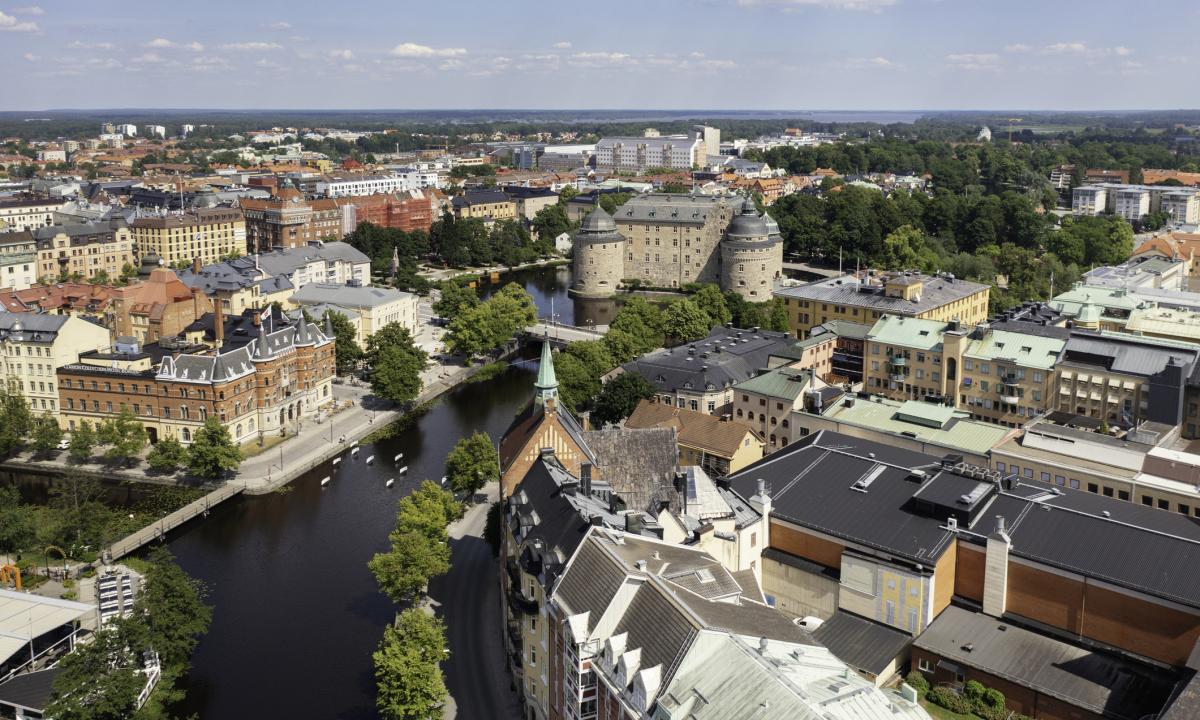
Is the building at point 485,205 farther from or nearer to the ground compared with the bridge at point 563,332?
farther from the ground

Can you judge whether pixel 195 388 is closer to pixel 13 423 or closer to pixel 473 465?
pixel 13 423

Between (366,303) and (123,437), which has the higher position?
(366,303)

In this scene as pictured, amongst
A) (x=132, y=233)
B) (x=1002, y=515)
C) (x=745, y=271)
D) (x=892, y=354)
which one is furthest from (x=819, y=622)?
(x=132, y=233)

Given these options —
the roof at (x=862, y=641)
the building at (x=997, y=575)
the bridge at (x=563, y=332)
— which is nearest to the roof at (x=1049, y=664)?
the building at (x=997, y=575)

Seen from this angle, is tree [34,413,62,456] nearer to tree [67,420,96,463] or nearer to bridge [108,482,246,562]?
tree [67,420,96,463]

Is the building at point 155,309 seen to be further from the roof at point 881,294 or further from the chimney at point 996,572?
the chimney at point 996,572

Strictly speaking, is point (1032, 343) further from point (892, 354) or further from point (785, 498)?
point (785, 498)

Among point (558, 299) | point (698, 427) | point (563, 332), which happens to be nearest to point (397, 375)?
point (698, 427)
